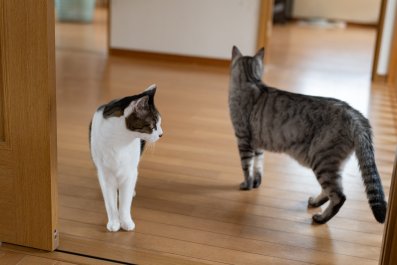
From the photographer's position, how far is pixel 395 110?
452 cm

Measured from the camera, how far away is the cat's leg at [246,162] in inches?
109

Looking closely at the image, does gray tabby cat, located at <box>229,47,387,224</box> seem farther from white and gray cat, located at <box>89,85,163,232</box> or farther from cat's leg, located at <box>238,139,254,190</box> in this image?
white and gray cat, located at <box>89,85,163,232</box>

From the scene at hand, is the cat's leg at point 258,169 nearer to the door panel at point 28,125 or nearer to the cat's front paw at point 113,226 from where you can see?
the cat's front paw at point 113,226

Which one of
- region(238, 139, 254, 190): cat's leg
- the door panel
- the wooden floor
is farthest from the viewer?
region(238, 139, 254, 190): cat's leg

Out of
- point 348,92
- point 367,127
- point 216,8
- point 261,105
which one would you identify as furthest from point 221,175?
point 216,8

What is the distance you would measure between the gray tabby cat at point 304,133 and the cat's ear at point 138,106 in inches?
30.2

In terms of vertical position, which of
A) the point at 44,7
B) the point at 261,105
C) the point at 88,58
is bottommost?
the point at 88,58

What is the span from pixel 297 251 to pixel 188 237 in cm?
46

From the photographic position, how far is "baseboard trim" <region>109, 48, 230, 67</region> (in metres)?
6.01

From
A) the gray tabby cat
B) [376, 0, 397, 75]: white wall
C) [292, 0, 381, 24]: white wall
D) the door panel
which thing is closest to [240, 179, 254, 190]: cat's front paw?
the gray tabby cat

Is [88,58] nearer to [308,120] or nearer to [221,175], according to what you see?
[221,175]

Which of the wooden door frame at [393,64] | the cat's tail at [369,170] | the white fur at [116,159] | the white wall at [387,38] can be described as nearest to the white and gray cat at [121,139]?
the white fur at [116,159]

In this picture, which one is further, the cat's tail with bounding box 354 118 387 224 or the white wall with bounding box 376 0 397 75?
the white wall with bounding box 376 0 397 75

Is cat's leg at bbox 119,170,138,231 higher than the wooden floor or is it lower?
higher
